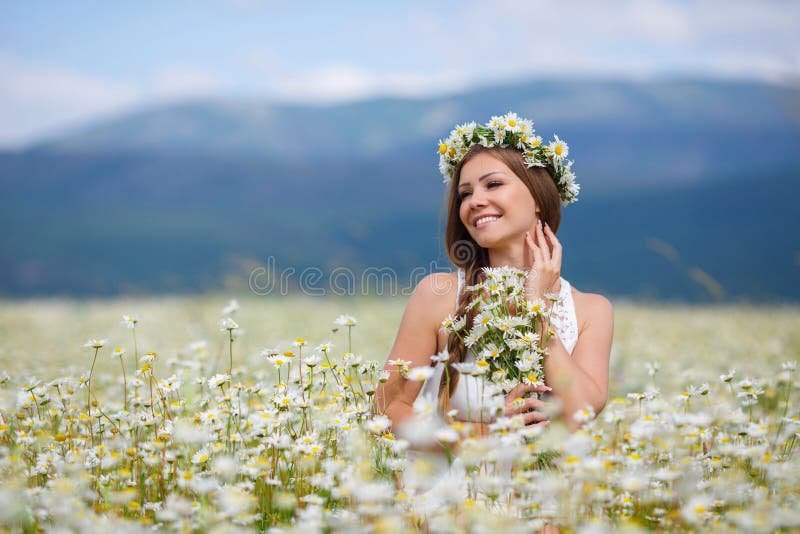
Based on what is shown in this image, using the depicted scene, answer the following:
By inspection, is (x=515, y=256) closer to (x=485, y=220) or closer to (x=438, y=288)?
(x=485, y=220)

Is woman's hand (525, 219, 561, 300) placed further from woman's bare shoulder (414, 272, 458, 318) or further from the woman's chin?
woman's bare shoulder (414, 272, 458, 318)

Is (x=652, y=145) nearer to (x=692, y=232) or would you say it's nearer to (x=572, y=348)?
(x=692, y=232)

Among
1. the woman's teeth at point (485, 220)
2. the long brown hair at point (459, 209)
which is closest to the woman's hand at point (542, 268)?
the woman's teeth at point (485, 220)

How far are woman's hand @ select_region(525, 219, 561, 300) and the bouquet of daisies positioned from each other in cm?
12

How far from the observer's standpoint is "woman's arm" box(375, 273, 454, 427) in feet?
13.1

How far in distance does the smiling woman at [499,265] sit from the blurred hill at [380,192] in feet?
1.53

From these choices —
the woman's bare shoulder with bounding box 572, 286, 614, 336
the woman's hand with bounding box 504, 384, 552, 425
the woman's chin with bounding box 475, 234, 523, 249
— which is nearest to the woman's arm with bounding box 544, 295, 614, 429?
the woman's bare shoulder with bounding box 572, 286, 614, 336

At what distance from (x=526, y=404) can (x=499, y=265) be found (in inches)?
43.7

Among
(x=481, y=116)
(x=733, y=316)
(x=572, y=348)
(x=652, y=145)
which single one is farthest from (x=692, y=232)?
(x=481, y=116)

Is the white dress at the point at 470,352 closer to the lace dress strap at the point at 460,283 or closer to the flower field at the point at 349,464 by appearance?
the lace dress strap at the point at 460,283

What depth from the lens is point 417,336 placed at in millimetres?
4105

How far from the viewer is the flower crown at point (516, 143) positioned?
4301 millimetres

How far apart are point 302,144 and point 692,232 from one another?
263 feet

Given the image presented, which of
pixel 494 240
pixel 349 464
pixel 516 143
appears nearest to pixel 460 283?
pixel 494 240
